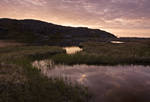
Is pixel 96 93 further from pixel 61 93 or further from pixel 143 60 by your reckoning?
pixel 143 60

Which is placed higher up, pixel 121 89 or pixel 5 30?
pixel 5 30

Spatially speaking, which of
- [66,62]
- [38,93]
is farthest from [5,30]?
[38,93]

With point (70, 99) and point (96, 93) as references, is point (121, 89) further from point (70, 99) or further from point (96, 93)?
point (70, 99)

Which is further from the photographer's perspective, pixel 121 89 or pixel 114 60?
pixel 114 60

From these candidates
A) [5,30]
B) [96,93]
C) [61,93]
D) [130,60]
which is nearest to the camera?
[61,93]

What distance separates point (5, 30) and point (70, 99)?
463ft

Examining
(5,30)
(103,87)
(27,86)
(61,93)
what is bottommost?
(103,87)

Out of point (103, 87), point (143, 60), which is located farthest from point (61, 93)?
point (143, 60)

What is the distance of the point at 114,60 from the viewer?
18062 mm

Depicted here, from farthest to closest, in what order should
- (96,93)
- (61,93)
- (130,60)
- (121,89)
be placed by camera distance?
(130,60) < (121,89) < (96,93) < (61,93)

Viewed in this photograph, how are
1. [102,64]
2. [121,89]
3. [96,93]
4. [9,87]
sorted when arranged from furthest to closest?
[102,64] → [121,89] → [96,93] → [9,87]

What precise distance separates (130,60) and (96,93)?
13041 millimetres

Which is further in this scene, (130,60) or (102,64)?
(130,60)

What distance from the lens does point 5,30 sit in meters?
119
